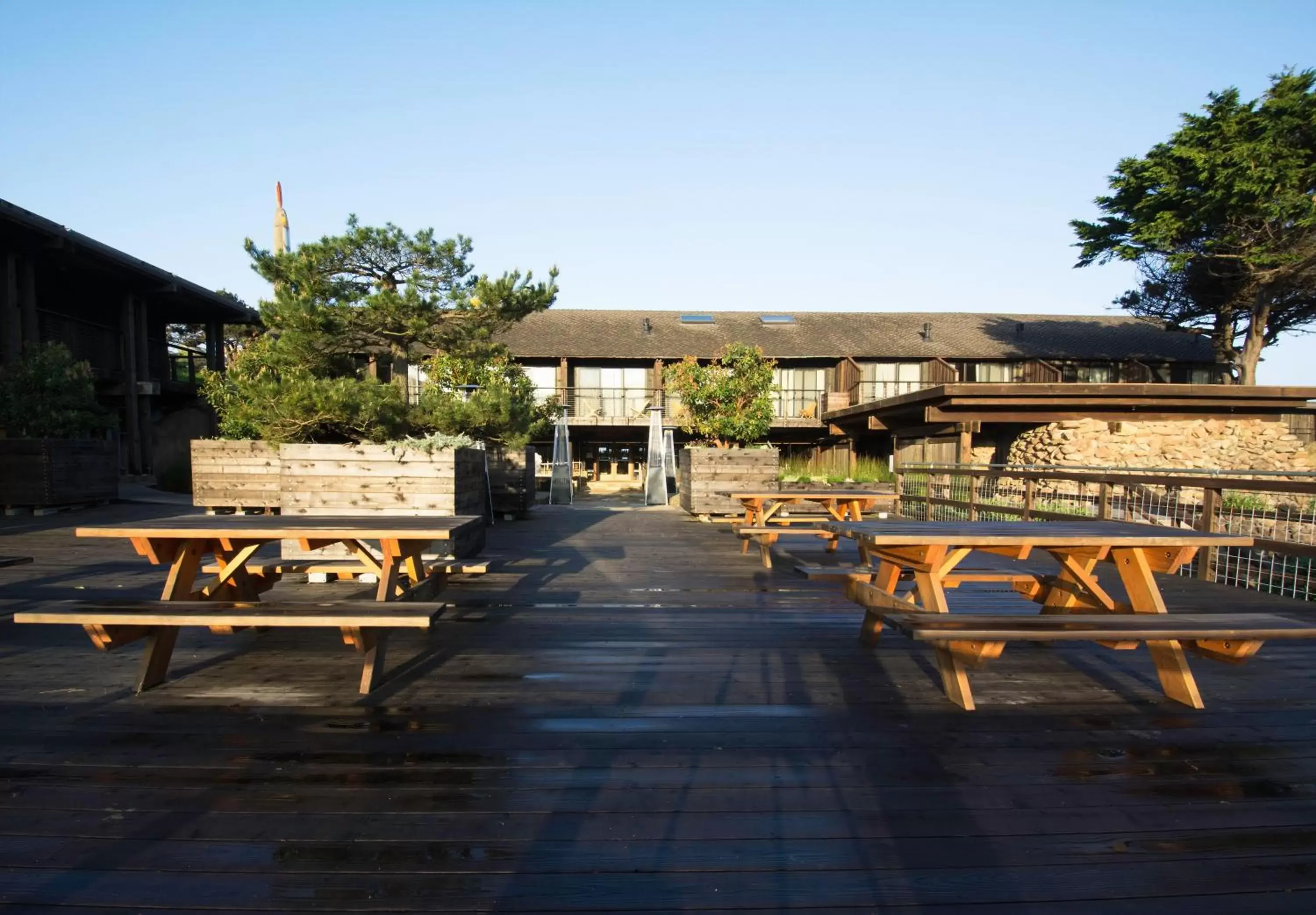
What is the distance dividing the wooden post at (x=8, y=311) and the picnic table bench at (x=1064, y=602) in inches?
713

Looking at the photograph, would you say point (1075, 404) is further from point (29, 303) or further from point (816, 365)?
point (29, 303)

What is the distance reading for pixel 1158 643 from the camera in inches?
137

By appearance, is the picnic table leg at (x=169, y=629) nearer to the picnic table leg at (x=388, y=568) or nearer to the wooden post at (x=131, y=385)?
the picnic table leg at (x=388, y=568)

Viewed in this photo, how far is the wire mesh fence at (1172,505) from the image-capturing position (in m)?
6.41

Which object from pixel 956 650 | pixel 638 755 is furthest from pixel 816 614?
pixel 638 755

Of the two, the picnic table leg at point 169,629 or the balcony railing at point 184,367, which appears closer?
the picnic table leg at point 169,629

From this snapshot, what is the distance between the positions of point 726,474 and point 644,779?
992cm

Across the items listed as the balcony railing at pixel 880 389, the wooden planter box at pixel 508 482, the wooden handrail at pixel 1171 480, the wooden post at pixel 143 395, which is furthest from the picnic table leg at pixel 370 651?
the balcony railing at pixel 880 389

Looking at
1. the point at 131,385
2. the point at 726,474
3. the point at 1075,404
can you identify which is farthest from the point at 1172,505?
the point at 131,385

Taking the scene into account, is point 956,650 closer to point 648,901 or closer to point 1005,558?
point 648,901

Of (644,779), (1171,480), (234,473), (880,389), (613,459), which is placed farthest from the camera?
(613,459)

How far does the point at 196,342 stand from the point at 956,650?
41.0 meters

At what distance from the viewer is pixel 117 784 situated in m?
2.47

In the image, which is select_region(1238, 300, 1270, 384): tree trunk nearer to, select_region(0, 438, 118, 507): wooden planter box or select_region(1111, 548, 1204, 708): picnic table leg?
select_region(1111, 548, 1204, 708): picnic table leg
